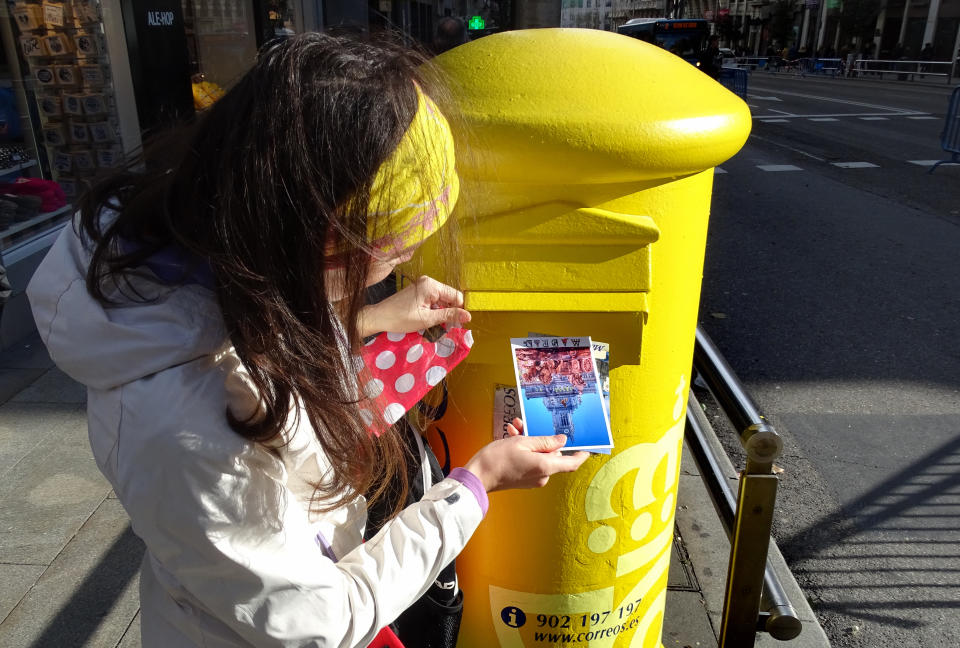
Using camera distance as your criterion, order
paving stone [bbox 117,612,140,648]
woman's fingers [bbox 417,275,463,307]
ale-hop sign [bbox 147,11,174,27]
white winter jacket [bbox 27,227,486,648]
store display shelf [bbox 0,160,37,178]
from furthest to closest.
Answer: ale-hop sign [bbox 147,11,174,27] < store display shelf [bbox 0,160,37,178] < paving stone [bbox 117,612,140,648] < woman's fingers [bbox 417,275,463,307] < white winter jacket [bbox 27,227,486,648]

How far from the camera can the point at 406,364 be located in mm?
1346

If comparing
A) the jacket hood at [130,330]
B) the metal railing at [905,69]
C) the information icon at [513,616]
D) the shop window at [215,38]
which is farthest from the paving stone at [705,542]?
the metal railing at [905,69]

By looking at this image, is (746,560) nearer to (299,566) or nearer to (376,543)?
(376,543)

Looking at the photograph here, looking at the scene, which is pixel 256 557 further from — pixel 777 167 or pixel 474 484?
pixel 777 167

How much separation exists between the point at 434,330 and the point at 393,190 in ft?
1.60

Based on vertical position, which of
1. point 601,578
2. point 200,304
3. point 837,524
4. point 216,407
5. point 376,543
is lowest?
point 837,524

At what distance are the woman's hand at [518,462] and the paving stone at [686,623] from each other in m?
1.33

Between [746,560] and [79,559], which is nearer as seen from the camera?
[746,560]

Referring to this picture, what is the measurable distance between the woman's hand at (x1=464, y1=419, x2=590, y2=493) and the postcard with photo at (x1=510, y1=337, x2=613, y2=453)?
0.04 m

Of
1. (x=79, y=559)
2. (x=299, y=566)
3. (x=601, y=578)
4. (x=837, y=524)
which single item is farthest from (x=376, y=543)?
(x=837, y=524)

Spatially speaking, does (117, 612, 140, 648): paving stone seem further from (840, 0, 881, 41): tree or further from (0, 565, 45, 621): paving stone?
(840, 0, 881, 41): tree

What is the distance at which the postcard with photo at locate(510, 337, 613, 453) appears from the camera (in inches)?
52.3

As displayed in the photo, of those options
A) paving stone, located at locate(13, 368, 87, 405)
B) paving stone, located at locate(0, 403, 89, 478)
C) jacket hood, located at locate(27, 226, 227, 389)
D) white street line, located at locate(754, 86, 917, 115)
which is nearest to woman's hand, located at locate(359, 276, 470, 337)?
jacket hood, located at locate(27, 226, 227, 389)

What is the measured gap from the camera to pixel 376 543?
1.11m
